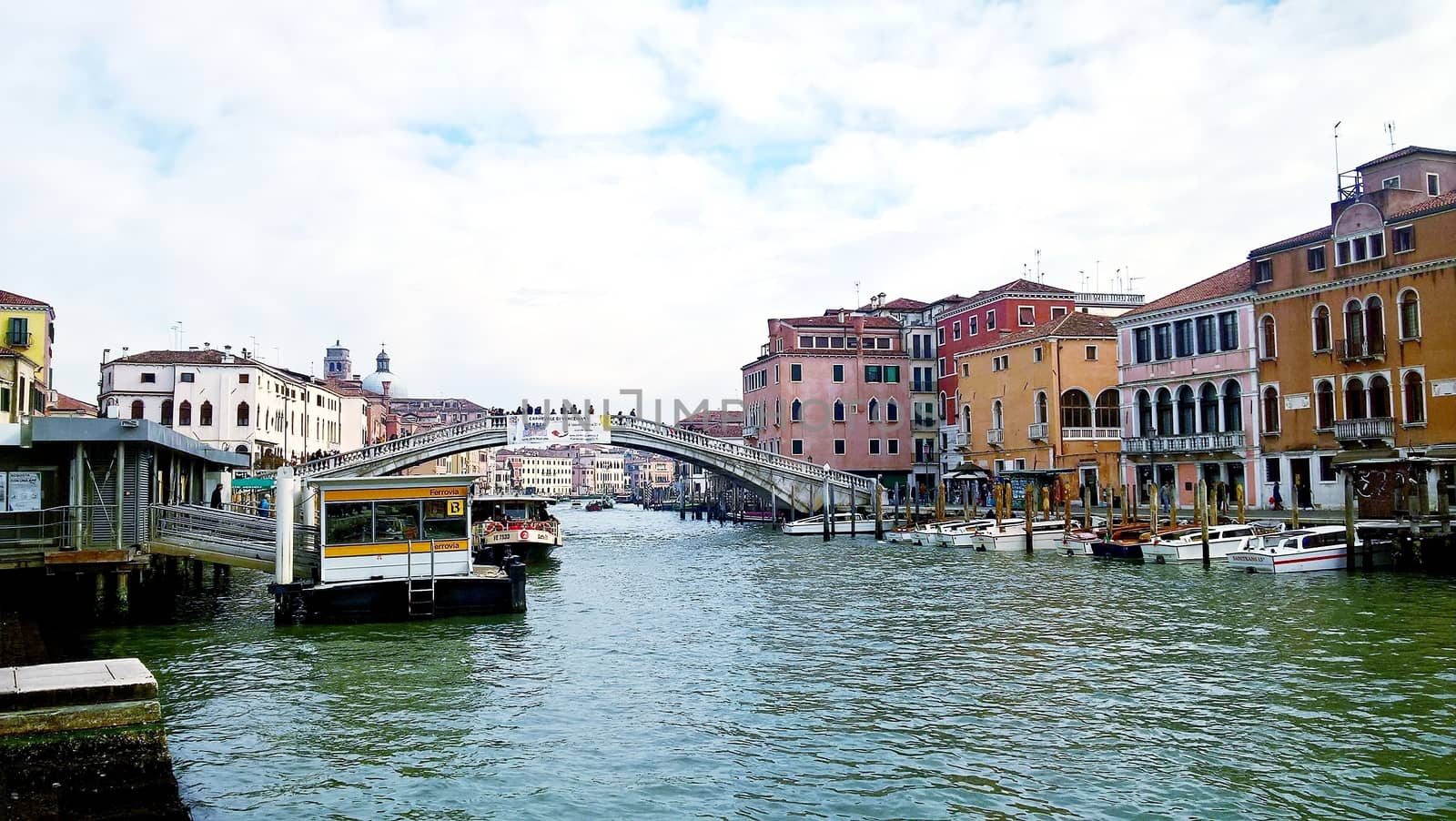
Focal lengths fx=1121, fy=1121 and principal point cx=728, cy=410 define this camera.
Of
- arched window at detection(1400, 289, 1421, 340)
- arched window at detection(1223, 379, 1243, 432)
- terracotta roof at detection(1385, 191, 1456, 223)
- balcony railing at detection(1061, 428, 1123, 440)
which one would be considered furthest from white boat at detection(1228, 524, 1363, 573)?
balcony railing at detection(1061, 428, 1123, 440)

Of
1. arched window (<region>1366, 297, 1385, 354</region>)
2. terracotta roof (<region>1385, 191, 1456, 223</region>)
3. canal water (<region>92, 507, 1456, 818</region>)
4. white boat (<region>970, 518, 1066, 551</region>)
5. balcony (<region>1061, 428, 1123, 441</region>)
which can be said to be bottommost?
canal water (<region>92, 507, 1456, 818</region>)

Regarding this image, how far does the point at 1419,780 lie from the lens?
27.6 ft

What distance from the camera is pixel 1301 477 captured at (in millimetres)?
30938

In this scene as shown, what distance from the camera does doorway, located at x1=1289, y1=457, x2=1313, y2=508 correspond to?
3081cm

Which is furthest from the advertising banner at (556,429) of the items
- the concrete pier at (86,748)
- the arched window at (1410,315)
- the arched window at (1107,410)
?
the concrete pier at (86,748)

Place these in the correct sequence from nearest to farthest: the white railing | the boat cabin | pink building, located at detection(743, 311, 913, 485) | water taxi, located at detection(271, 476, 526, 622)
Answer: water taxi, located at detection(271, 476, 526, 622) → the boat cabin → the white railing → pink building, located at detection(743, 311, 913, 485)

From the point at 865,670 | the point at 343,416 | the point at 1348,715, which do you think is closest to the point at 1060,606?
the point at 865,670

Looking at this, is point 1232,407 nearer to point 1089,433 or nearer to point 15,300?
point 1089,433

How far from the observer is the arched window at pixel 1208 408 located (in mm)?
33750

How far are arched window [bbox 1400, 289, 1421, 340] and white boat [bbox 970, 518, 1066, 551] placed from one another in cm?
989

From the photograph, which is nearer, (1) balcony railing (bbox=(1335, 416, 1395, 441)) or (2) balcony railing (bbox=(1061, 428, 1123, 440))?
(1) balcony railing (bbox=(1335, 416, 1395, 441))

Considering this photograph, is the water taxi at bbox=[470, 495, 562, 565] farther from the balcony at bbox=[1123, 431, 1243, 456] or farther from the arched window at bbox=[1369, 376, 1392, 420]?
the arched window at bbox=[1369, 376, 1392, 420]

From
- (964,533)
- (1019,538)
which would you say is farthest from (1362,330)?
(964,533)

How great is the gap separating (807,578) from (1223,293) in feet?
55.4
